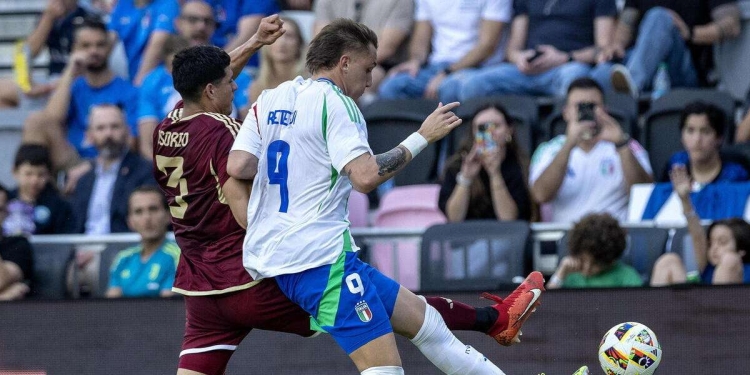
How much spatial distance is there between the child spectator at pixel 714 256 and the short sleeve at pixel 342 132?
3362mm

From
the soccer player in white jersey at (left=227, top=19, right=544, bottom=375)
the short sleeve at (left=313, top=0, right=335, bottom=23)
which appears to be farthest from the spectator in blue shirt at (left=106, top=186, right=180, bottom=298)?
the soccer player in white jersey at (left=227, top=19, right=544, bottom=375)

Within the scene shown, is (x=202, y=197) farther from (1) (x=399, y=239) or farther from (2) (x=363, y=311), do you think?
(1) (x=399, y=239)

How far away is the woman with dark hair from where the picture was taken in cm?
914

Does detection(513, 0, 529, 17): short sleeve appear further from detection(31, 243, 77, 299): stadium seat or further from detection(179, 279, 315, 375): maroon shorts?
detection(179, 279, 315, 375): maroon shorts

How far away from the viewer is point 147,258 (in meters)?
8.81

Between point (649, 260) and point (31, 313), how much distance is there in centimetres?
396

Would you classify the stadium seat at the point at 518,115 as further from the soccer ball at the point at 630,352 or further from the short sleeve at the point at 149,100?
the soccer ball at the point at 630,352

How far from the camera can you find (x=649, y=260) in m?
8.47

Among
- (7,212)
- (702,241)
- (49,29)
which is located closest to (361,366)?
(702,241)

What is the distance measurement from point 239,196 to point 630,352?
201 centimetres

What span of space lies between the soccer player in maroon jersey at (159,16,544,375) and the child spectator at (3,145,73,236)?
15.3 ft

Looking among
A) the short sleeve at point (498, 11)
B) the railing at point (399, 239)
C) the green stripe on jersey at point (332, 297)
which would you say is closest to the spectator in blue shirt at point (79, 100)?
the railing at point (399, 239)

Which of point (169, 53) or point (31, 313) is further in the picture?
point (169, 53)

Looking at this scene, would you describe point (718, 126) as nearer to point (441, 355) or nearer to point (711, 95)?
point (711, 95)
